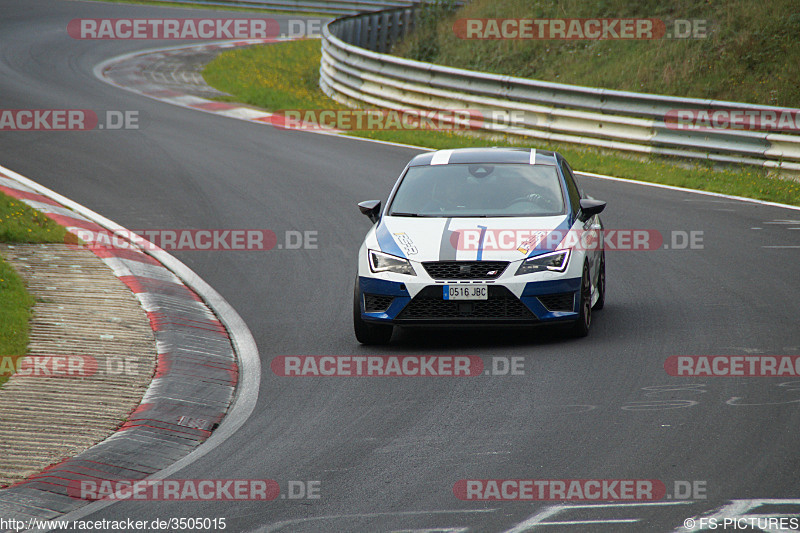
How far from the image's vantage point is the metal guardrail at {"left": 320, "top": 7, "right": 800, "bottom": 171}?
16938 millimetres

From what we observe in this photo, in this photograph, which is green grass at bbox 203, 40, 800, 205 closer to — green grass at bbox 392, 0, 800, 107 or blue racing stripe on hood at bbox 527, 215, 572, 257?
green grass at bbox 392, 0, 800, 107

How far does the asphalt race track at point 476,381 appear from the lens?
5.96 meters

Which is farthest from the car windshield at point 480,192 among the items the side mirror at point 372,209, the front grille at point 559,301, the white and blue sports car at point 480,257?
the front grille at point 559,301

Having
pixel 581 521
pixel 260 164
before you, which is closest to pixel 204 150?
pixel 260 164

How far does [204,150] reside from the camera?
18.7 meters

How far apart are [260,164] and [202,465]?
1157 cm

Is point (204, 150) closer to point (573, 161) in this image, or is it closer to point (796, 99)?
point (573, 161)

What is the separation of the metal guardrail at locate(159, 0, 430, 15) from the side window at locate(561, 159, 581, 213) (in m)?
31.2

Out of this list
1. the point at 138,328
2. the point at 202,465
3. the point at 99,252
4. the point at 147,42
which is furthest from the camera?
the point at 147,42

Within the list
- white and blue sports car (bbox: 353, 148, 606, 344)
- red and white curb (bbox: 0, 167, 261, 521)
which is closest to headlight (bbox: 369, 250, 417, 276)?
white and blue sports car (bbox: 353, 148, 606, 344)

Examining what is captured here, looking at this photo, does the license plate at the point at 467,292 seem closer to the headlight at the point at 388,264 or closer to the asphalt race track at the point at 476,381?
the headlight at the point at 388,264

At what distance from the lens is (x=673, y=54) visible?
2141 cm

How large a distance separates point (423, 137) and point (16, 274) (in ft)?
36.9

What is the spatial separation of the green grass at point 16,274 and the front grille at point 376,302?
2888 mm
